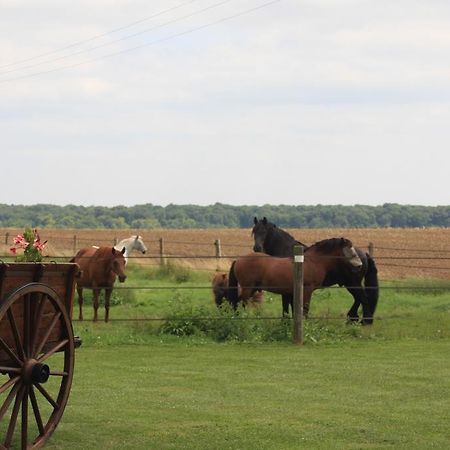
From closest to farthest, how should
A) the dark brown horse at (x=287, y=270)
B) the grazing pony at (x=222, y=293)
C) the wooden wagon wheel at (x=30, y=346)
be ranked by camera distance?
the wooden wagon wheel at (x=30, y=346), the dark brown horse at (x=287, y=270), the grazing pony at (x=222, y=293)

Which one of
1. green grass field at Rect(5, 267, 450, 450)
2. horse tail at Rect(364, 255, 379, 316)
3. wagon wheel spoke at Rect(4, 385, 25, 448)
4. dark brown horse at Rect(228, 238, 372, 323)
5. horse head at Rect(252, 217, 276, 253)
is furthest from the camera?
horse head at Rect(252, 217, 276, 253)

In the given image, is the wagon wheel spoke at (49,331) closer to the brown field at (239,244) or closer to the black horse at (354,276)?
the black horse at (354,276)

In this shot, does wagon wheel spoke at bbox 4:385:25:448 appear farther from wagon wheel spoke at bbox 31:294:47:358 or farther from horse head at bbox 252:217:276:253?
horse head at bbox 252:217:276:253

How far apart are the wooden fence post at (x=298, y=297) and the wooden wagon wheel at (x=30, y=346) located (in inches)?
298

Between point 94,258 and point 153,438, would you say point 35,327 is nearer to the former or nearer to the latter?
point 153,438

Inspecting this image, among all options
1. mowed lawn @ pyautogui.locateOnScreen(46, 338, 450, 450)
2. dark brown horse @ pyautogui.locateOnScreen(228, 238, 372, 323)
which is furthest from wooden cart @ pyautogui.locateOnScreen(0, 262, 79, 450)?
dark brown horse @ pyautogui.locateOnScreen(228, 238, 372, 323)

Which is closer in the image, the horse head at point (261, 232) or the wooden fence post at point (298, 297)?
the wooden fence post at point (298, 297)

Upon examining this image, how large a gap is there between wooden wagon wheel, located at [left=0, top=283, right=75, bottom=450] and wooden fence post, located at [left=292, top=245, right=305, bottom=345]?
756cm

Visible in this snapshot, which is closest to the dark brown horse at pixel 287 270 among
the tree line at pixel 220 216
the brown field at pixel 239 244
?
the brown field at pixel 239 244

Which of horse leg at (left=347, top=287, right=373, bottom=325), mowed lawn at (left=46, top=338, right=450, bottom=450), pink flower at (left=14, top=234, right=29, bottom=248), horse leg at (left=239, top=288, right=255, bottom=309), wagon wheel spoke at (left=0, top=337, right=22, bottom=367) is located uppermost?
pink flower at (left=14, top=234, right=29, bottom=248)

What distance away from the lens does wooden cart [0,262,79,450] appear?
743cm

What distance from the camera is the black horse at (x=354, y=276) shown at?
706 inches

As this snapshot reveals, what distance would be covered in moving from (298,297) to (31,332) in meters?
8.14

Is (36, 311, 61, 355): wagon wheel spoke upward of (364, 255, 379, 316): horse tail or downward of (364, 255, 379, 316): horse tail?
upward
